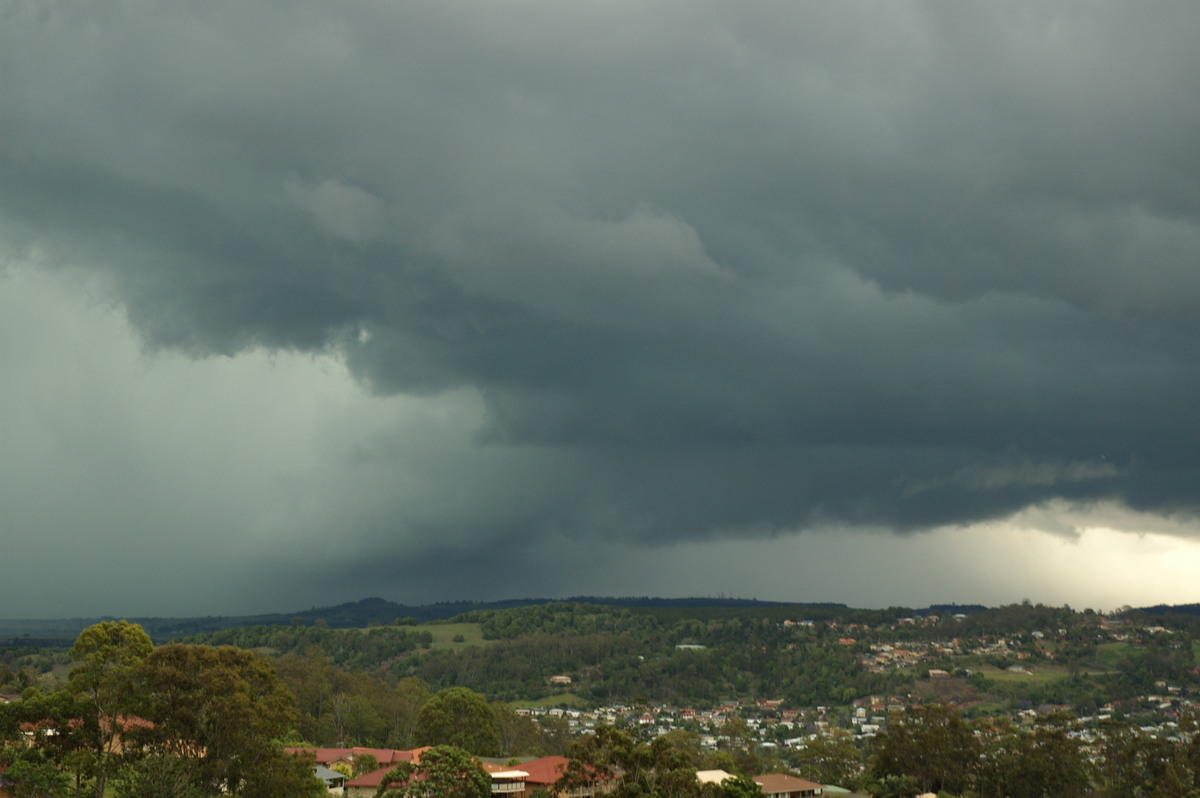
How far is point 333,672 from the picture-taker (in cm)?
15325

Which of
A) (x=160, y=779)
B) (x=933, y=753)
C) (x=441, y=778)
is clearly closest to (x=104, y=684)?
(x=160, y=779)

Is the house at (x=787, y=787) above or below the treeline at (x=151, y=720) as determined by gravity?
below

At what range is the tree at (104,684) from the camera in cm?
6206

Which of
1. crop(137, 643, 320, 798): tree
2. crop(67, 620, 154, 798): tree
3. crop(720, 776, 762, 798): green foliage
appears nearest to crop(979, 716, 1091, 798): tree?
crop(720, 776, 762, 798): green foliage

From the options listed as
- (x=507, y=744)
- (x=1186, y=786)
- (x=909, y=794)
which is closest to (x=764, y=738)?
(x=507, y=744)

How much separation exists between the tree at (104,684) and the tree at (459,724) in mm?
54806

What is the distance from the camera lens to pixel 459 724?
385 feet

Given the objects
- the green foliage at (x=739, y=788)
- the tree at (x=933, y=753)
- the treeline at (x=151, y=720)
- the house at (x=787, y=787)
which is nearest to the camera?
the treeline at (x=151, y=720)

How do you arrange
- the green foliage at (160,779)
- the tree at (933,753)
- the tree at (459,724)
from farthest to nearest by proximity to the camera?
the tree at (459,724) → the tree at (933,753) → the green foliage at (160,779)

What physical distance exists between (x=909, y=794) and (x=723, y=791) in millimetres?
29895

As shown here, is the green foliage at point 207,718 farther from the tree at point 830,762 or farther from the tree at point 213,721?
the tree at point 830,762

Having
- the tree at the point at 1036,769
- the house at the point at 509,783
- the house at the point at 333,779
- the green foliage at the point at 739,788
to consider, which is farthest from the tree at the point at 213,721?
the tree at the point at 1036,769

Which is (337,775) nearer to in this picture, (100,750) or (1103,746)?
(100,750)

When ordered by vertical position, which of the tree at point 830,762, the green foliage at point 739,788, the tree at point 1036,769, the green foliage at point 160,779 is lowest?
the tree at point 830,762
